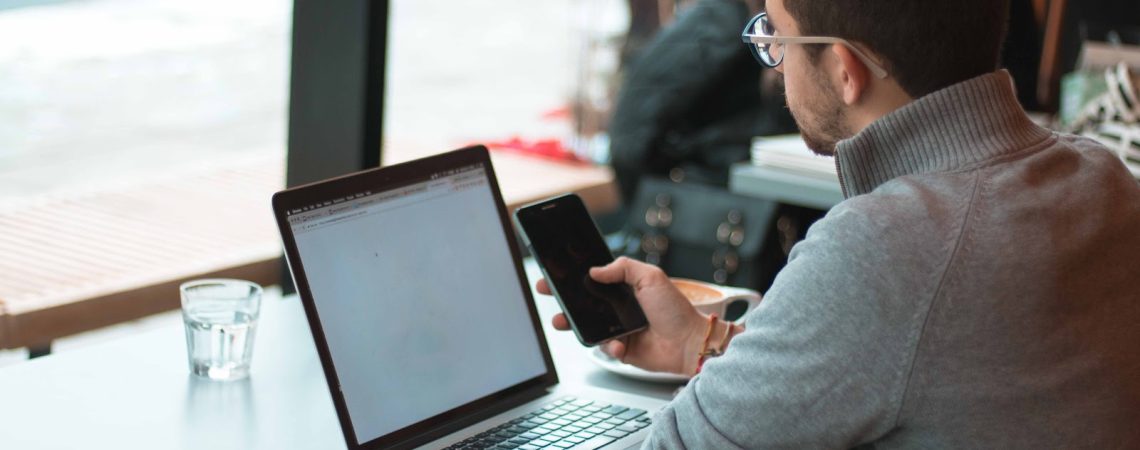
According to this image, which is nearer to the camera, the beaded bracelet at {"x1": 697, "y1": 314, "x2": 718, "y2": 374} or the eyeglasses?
the eyeglasses

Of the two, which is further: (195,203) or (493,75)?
(493,75)

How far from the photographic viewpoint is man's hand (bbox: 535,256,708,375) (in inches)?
60.8

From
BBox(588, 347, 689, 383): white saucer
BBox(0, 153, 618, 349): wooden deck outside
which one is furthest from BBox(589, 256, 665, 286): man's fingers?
BBox(0, 153, 618, 349): wooden deck outside

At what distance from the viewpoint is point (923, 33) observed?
117cm

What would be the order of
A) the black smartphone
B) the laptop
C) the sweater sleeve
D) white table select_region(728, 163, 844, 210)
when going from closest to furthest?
the sweater sleeve < the laptop < the black smartphone < white table select_region(728, 163, 844, 210)

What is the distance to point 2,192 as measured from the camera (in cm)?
334

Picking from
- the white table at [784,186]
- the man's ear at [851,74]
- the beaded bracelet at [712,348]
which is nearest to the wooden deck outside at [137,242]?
the white table at [784,186]

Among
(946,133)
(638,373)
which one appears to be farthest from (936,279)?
(638,373)

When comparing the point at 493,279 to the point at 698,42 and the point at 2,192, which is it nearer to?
the point at 698,42

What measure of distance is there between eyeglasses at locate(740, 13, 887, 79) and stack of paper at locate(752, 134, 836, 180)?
4.36 ft

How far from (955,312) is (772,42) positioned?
344 mm

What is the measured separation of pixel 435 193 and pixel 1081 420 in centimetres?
72

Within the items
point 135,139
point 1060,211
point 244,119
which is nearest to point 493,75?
point 244,119

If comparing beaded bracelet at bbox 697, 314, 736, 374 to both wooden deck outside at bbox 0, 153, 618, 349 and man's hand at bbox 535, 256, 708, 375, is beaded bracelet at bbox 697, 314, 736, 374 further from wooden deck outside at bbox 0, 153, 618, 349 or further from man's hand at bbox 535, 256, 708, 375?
wooden deck outside at bbox 0, 153, 618, 349
